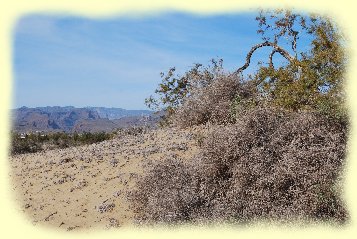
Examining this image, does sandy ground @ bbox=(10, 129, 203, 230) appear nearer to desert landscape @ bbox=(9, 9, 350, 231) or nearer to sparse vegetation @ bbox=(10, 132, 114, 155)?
desert landscape @ bbox=(9, 9, 350, 231)

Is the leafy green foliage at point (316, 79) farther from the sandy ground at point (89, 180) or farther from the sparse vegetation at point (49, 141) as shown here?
the sparse vegetation at point (49, 141)

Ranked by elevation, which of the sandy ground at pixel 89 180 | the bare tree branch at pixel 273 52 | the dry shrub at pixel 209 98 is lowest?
the sandy ground at pixel 89 180

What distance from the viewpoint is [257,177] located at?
10258 mm

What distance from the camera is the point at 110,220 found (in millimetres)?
10750

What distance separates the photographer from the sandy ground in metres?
11.2

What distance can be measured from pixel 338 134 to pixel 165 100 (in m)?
16.2

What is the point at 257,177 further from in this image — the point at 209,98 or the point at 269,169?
the point at 209,98

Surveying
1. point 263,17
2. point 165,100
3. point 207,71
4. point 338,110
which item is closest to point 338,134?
point 338,110

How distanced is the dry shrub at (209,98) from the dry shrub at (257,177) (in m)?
6.37

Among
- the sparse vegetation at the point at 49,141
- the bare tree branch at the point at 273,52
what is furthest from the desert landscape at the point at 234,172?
the sparse vegetation at the point at 49,141

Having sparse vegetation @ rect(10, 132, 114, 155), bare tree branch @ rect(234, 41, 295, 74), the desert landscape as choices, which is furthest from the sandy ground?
sparse vegetation @ rect(10, 132, 114, 155)

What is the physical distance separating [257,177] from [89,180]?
492cm

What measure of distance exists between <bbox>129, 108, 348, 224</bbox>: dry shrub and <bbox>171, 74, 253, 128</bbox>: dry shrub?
6372 millimetres

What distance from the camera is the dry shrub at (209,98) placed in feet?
59.9
